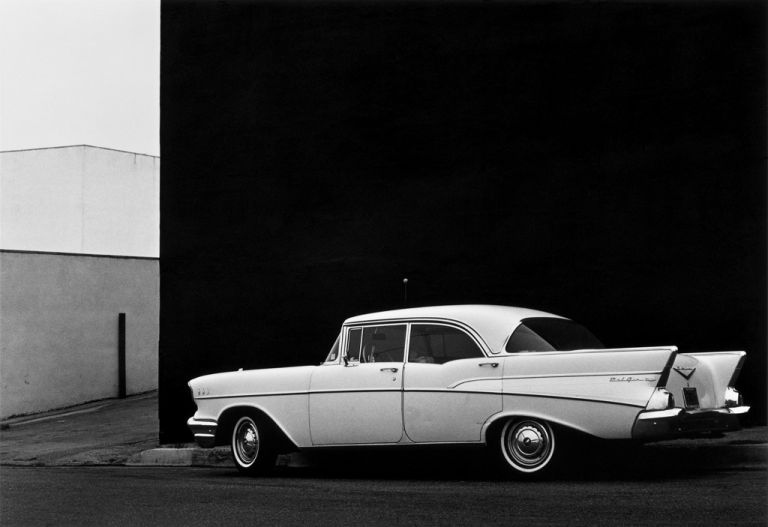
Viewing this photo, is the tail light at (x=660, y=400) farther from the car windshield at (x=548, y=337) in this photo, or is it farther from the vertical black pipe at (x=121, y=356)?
the vertical black pipe at (x=121, y=356)

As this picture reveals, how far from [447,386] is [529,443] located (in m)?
0.89

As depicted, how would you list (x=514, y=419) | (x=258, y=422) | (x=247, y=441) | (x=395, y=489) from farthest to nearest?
(x=247, y=441)
(x=258, y=422)
(x=514, y=419)
(x=395, y=489)

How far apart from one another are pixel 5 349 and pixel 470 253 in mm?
10432

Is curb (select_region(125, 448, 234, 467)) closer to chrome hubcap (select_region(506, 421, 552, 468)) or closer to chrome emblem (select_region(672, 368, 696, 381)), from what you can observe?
chrome hubcap (select_region(506, 421, 552, 468))

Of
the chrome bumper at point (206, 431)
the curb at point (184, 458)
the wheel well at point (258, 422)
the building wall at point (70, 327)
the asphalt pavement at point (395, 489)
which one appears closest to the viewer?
the asphalt pavement at point (395, 489)

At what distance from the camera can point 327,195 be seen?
1355 cm

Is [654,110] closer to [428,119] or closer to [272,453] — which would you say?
[428,119]

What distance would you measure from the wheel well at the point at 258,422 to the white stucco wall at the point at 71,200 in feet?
71.2

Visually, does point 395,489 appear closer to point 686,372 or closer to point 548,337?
point 548,337

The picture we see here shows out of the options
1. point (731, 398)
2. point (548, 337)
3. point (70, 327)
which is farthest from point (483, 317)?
point (70, 327)

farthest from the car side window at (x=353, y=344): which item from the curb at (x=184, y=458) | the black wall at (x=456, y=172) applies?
the black wall at (x=456, y=172)

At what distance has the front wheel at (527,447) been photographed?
8.74 m

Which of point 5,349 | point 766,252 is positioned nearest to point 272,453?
point 766,252

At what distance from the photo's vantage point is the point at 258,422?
1057cm
